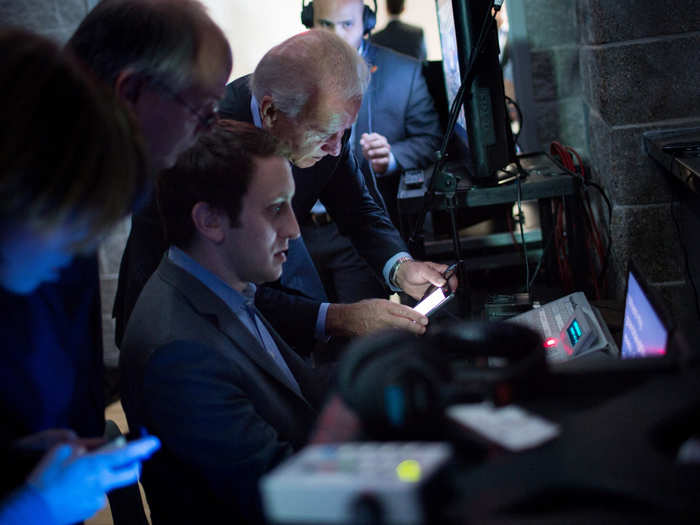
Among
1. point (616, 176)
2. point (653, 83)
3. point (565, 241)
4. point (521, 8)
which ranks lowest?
point (565, 241)

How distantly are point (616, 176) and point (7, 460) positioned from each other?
1798 millimetres

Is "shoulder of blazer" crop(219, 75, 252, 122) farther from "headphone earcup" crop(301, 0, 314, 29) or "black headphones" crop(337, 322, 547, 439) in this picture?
"black headphones" crop(337, 322, 547, 439)

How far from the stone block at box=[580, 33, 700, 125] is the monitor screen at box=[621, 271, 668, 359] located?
989mm

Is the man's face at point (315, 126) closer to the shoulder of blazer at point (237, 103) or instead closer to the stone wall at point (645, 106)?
the shoulder of blazer at point (237, 103)

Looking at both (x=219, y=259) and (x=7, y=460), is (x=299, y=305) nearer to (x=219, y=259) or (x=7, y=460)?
(x=219, y=259)

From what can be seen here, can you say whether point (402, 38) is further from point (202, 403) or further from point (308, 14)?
point (202, 403)

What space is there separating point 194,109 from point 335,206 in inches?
41.5

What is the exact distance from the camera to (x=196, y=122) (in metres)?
1.22

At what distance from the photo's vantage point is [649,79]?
2.03 m

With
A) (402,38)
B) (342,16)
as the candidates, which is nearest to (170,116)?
(342,16)

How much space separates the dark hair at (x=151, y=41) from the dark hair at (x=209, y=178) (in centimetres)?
18

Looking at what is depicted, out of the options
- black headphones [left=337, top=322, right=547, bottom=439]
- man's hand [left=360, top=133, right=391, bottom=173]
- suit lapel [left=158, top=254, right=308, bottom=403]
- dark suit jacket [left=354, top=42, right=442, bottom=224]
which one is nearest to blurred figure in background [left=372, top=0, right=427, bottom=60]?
dark suit jacket [left=354, top=42, right=442, bottom=224]

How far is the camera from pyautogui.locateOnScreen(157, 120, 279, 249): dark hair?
4.47ft

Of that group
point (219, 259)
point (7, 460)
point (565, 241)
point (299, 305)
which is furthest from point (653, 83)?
point (7, 460)
